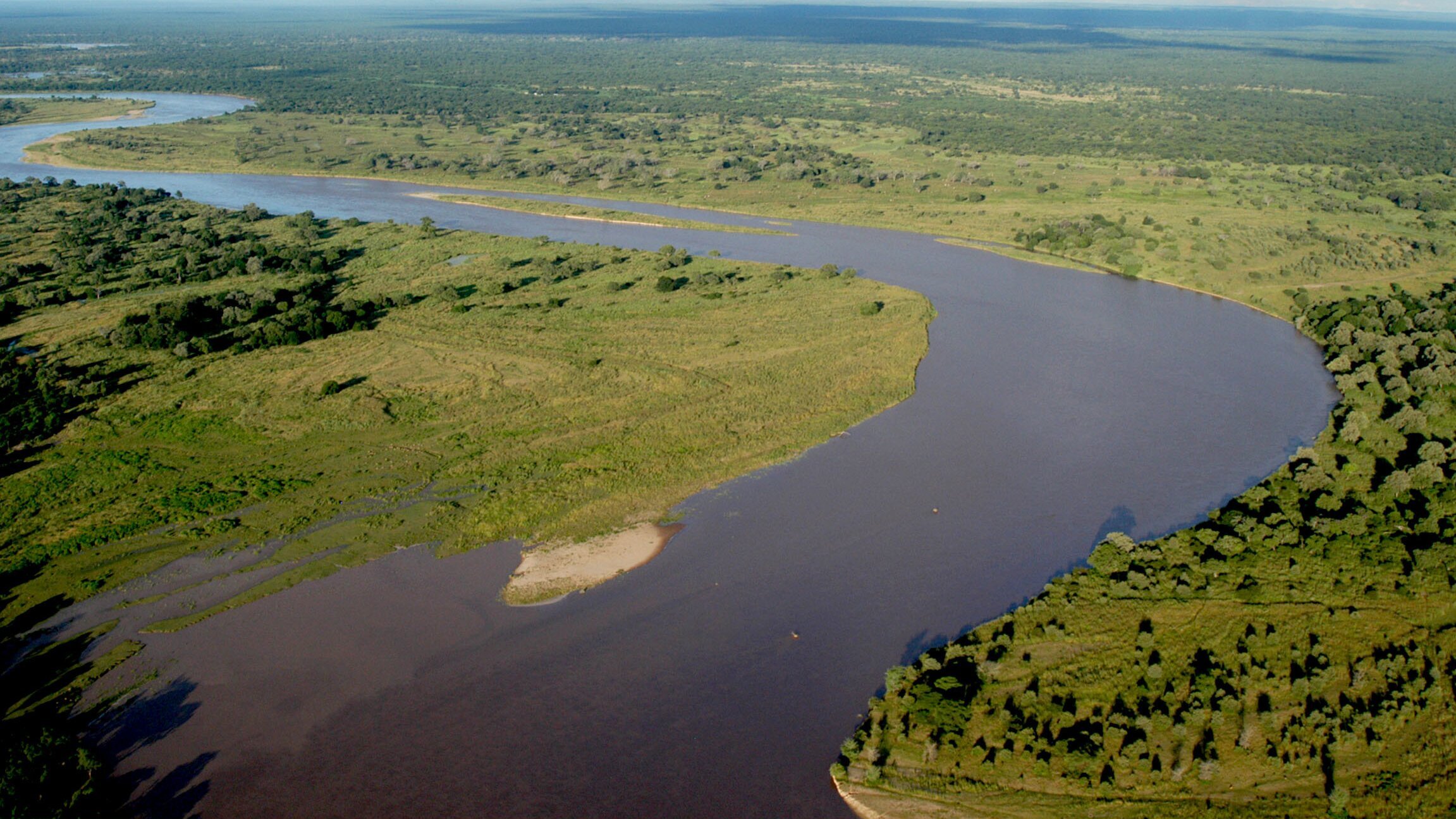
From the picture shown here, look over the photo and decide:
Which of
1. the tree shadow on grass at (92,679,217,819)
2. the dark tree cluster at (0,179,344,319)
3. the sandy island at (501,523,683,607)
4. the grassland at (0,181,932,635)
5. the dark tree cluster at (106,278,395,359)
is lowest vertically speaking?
the tree shadow on grass at (92,679,217,819)

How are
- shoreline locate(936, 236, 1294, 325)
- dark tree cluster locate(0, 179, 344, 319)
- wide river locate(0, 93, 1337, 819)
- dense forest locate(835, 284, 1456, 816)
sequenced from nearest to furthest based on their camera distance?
dense forest locate(835, 284, 1456, 816) < wide river locate(0, 93, 1337, 819) < shoreline locate(936, 236, 1294, 325) < dark tree cluster locate(0, 179, 344, 319)

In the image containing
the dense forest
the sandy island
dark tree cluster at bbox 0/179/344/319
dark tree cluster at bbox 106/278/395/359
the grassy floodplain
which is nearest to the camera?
the dense forest

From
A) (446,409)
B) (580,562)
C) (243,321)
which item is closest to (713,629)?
(580,562)

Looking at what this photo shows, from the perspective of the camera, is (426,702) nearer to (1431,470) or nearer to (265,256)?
(1431,470)

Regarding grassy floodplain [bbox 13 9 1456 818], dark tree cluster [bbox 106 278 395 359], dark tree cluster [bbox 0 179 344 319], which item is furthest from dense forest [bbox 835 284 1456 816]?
dark tree cluster [bbox 0 179 344 319]

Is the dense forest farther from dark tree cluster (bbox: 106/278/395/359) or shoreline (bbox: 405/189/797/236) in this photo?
shoreline (bbox: 405/189/797/236)

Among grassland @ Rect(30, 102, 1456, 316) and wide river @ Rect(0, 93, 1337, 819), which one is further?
grassland @ Rect(30, 102, 1456, 316)

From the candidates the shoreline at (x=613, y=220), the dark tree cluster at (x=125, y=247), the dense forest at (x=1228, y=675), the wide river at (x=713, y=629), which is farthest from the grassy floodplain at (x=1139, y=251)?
the dark tree cluster at (x=125, y=247)

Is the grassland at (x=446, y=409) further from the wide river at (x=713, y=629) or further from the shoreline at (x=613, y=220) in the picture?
the shoreline at (x=613, y=220)
